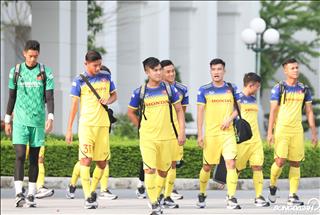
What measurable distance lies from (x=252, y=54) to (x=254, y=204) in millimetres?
34626

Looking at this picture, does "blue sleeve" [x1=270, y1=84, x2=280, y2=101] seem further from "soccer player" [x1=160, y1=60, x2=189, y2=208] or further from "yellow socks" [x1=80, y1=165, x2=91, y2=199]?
"yellow socks" [x1=80, y1=165, x2=91, y2=199]

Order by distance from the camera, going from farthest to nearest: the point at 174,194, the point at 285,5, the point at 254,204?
the point at 285,5, the point at 174,194, the point at 254,204

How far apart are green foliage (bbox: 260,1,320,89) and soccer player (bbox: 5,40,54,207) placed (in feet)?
125

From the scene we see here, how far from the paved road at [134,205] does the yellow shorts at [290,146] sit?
71 centimetres

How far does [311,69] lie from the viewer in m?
54.5

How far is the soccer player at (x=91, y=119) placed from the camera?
1495 centimetres

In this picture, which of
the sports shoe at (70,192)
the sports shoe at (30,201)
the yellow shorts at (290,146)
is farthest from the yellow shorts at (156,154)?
the sports shoe at (70,192)

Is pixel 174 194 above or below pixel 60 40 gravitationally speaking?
below

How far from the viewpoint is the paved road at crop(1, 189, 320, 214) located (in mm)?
14859

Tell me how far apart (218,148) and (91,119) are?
1.72 metres

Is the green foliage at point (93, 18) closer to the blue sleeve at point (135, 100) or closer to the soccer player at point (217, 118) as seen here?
the soccer player at point (217, 118)

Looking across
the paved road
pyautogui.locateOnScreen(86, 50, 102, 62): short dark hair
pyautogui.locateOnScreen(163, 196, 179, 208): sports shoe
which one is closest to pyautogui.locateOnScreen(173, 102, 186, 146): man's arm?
the paved road

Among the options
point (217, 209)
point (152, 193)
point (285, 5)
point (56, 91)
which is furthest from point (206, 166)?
point (285, 5)

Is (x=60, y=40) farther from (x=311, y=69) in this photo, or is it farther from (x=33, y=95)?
(x=311, y=69)
